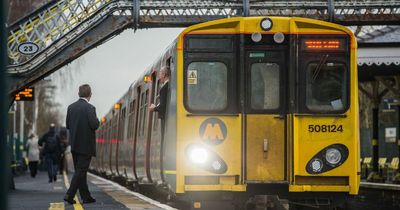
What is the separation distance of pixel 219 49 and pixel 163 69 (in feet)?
6.76

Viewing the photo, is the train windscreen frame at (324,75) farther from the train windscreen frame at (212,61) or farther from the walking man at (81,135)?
the walking man at (81,135)

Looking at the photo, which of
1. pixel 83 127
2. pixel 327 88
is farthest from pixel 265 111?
pixel 83 127

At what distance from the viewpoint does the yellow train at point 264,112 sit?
10992 mm

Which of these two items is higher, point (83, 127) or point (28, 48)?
point (28, 48)

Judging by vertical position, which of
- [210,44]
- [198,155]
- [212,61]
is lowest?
[198,155]

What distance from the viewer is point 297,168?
11.0 meters

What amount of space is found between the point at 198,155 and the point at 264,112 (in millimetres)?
963

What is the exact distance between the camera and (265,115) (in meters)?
11.2

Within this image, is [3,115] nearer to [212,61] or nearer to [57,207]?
[212,61]

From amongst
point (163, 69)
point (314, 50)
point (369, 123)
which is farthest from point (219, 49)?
point (369, 123)

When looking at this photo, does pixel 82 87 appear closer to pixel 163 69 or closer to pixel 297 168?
pixel 163 69

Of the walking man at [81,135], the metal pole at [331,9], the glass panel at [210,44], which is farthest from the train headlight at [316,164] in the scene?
the metal pole at [331,9]

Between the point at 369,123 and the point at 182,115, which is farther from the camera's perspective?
the point at 369,123

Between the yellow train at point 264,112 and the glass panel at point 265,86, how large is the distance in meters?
0.01
